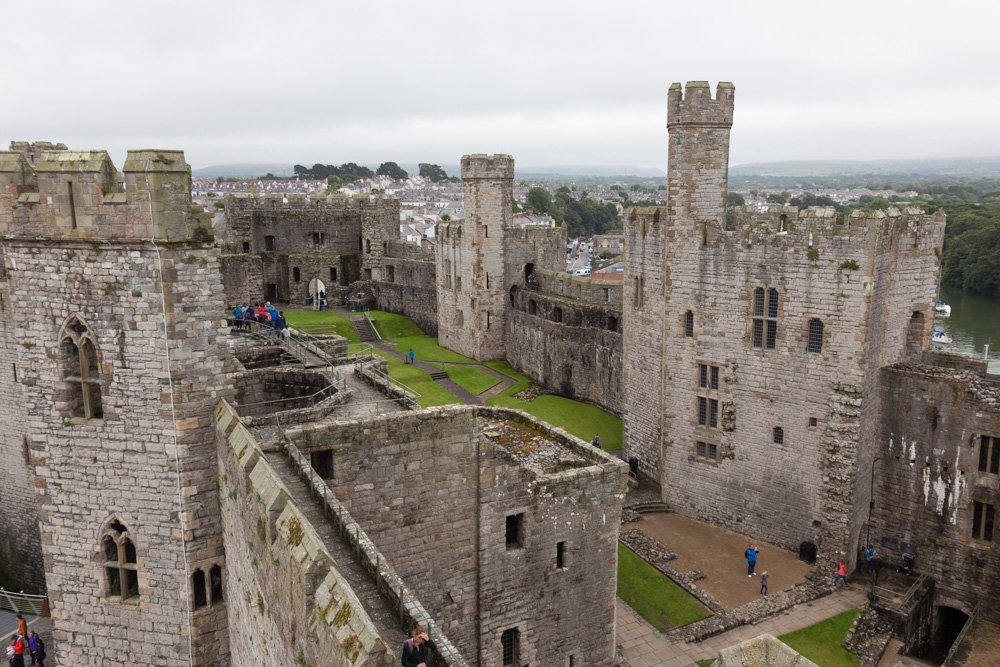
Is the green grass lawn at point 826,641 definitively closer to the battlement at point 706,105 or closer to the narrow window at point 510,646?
the narrow window at point 510,646

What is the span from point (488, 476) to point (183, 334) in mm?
6158

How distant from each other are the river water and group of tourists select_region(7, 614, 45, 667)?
56794 mm

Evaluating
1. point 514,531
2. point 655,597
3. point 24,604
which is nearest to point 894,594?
point 655,597

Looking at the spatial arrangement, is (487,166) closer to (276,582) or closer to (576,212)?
(276,582)

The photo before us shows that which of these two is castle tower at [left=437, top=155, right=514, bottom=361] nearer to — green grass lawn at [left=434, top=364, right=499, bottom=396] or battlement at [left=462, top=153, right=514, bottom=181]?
battlement at [left=462, top=153, right=514, bottom=181]

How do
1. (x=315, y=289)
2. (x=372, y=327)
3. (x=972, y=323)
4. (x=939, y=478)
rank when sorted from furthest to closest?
(x=972, y=323), (x=315, y=289), (x=372, y=327), (x=939, y=478)

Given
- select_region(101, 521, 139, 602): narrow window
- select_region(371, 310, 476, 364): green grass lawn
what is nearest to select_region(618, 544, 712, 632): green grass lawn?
select_region(101, 521, 139, 602): narrow window

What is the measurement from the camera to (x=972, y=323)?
6950cm

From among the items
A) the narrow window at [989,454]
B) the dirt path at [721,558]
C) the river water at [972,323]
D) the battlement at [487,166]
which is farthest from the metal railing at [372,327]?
the river water at [972,323]

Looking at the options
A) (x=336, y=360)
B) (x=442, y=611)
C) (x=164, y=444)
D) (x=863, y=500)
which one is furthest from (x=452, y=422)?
(x=863, y=500)

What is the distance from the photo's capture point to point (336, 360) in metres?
20.6

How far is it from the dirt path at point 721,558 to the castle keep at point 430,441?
62 centimetres

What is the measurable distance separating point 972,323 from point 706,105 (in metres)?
59.4

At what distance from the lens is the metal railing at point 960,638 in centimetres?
1834
